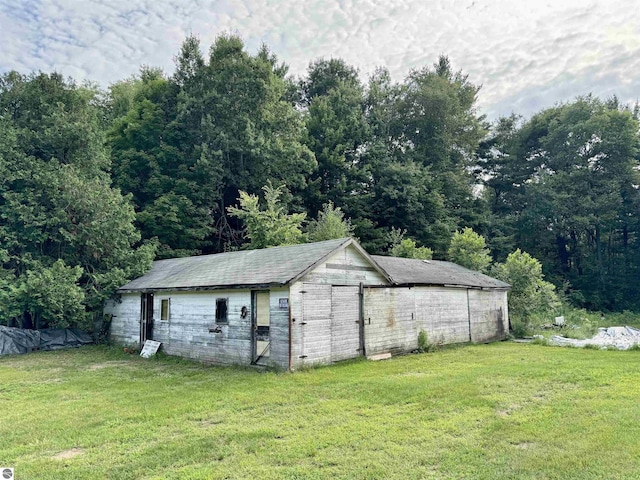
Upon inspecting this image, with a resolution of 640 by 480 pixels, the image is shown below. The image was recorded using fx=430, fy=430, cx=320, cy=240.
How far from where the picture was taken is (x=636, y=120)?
3231 cm

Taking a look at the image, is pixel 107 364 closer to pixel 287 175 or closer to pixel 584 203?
pixel 287 175

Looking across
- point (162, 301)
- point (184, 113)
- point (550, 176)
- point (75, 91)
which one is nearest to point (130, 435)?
point (162, 301)

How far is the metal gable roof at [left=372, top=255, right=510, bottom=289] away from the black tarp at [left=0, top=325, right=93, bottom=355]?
1163cm

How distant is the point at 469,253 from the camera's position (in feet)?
70.9

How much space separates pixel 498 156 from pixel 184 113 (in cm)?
2774

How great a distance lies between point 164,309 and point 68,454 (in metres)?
8.98

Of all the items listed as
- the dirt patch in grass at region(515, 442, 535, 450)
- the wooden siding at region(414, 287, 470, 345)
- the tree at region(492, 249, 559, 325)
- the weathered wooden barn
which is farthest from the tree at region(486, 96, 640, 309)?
the dirt patch in grass at region(515, 442, 535, 450)

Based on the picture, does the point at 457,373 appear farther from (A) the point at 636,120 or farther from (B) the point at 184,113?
(A) the point at 636,120

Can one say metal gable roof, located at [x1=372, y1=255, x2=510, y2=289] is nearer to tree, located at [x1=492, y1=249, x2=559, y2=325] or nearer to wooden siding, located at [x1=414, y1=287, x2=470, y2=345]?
wooden siding, located at [x1=414, y1=287, x2=470, y2=345]

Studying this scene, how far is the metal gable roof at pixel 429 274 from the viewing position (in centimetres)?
1447

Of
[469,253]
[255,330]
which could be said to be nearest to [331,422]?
[255,330]

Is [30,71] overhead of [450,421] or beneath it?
overhead

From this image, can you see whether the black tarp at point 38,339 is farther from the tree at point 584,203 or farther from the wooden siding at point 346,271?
the tree at point 584,203

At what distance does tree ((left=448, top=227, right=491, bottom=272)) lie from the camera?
21.3 meters
